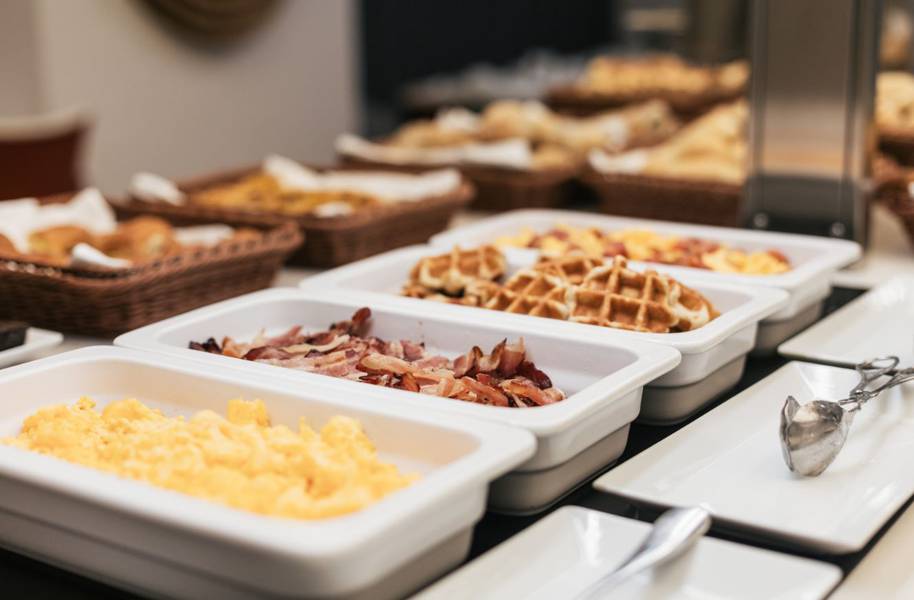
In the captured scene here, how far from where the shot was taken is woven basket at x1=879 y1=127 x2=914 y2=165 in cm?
262

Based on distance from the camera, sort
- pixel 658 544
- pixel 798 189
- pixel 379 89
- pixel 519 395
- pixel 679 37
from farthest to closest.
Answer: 1. pixel 379 89
2. pixel 679 37
3. pixel 798 189
4. pixel 519 395
5. pixel 658 544

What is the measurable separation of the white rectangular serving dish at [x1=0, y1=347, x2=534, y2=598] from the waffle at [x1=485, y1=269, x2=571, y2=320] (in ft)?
1.34

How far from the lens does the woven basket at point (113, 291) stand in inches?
64.2

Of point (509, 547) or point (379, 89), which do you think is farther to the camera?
point (379, 89)

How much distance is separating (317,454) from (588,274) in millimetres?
663

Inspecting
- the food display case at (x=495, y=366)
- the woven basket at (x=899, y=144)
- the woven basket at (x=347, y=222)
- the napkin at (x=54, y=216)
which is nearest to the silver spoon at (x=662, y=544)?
the food display case at (x=495, y=366)

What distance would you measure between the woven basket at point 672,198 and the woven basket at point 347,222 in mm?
346

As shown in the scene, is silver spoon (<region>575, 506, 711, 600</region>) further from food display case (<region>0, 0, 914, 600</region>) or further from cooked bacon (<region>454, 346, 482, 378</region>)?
cooked bacon (<region>454, 346, 482, 378</region>)

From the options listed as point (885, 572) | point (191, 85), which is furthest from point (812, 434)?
point (191, 85)

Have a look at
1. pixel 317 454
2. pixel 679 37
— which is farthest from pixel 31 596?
pixel 679 37

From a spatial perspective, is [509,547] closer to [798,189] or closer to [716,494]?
[716,494]

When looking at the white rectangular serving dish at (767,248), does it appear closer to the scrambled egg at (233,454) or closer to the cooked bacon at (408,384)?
the cooked bacon at (408,384)

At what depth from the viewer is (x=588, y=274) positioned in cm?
152

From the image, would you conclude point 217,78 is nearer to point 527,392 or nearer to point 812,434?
point 527,392
